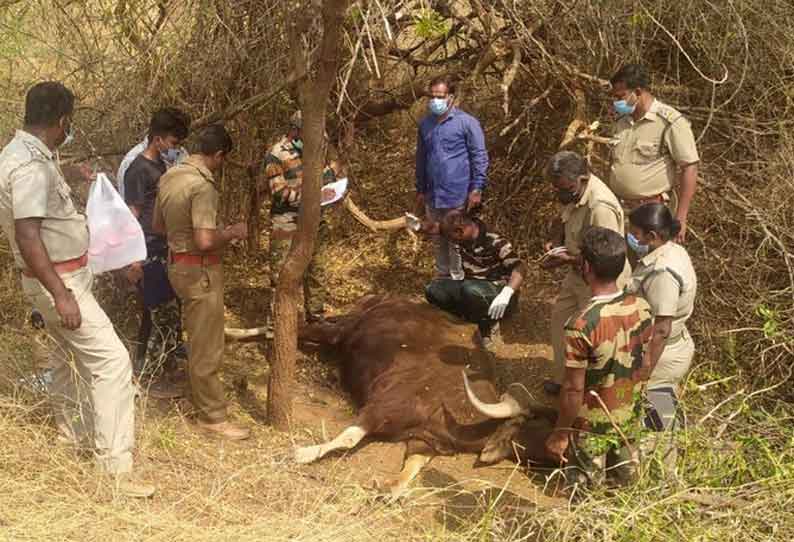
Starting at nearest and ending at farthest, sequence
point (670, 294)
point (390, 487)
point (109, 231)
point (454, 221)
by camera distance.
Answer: point (670, 294) → point (109, 231) → point (390, 487) → point (454, 221)

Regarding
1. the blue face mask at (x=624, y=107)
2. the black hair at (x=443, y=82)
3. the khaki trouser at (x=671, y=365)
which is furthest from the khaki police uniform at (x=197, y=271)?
the blue face mask at (x=624, y=107)

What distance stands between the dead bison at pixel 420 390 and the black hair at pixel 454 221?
0.58m

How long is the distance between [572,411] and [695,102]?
12.5 ft

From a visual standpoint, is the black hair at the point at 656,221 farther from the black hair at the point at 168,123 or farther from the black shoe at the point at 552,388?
the black hair at the point at 168,123

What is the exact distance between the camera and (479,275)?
626 centimetres

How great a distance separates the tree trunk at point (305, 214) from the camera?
14.0ft

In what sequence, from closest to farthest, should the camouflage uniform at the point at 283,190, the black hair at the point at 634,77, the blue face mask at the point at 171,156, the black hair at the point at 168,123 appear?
the black hair at the point at 168,123 → the black hair at the point at 634,77 → the blue face mask at the point at 171,156 → the camouflage uniform at the point at 283,190

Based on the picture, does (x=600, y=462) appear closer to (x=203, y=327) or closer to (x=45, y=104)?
(x=203, y=327)

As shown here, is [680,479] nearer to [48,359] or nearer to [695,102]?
[48,359]

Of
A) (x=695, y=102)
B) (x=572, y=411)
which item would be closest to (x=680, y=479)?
(x=572, y=411)

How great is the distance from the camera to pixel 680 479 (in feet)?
12.1

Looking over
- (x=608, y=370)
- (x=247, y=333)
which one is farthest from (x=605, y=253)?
(x=247, y=333)

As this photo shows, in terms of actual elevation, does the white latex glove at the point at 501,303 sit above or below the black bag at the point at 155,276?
below

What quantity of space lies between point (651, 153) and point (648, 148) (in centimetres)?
4
